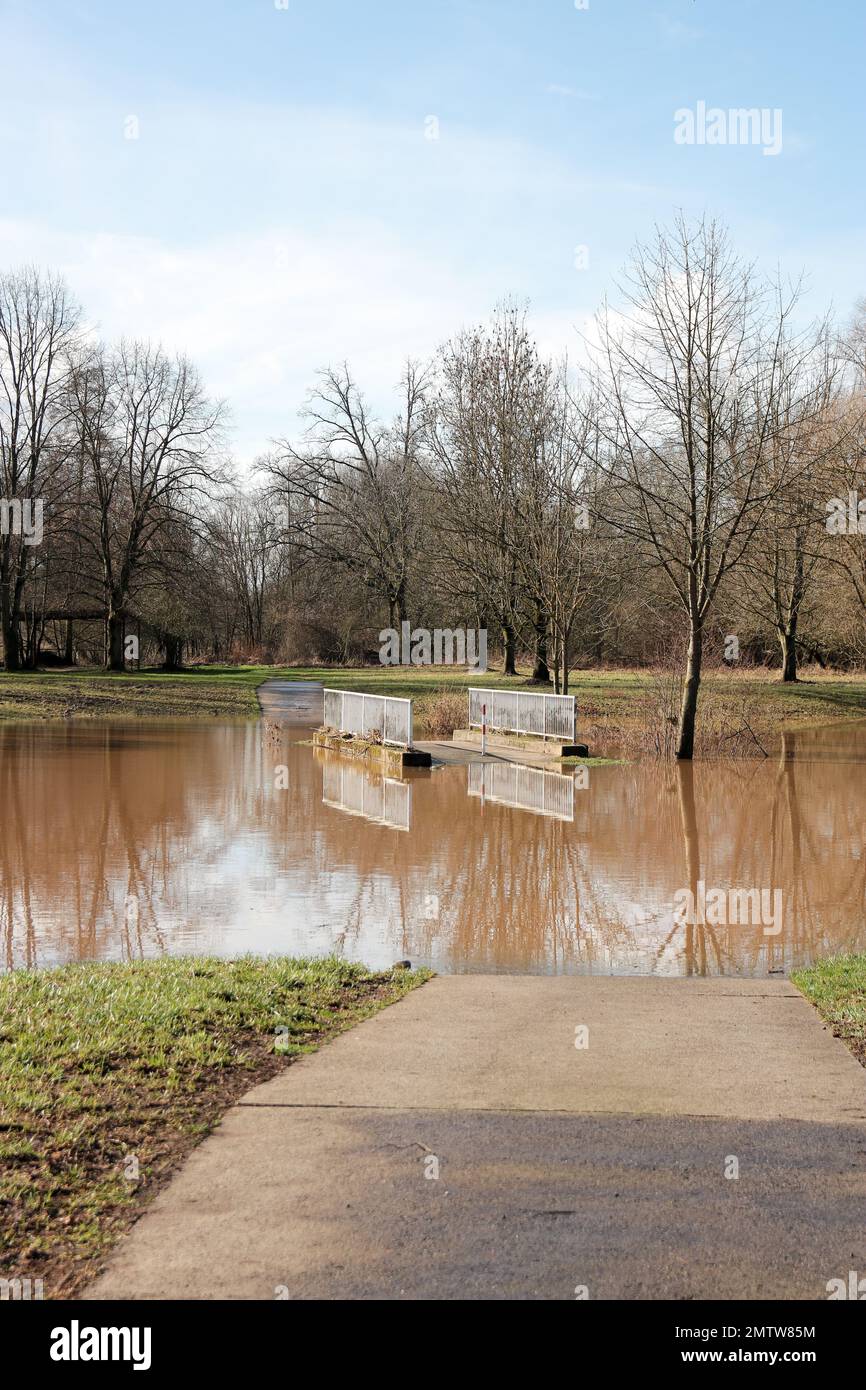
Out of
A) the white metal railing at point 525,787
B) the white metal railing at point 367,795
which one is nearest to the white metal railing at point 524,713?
the white metal railing at point 525,787

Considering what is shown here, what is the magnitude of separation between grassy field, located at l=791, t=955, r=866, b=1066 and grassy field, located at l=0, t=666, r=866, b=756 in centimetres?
1901

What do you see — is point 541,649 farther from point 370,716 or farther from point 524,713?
point 370,716

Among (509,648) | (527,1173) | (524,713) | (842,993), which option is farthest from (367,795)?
(509,648)

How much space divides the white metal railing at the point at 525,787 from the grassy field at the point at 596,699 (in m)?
4.32

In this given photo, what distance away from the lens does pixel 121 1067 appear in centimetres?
632

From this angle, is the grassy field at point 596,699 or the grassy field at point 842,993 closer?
the grassy field at point 842,993

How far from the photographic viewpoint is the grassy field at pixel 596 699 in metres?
30.2

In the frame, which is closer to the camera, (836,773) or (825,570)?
(836,773)

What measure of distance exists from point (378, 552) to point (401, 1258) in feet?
186

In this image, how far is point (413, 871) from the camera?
45.3ft

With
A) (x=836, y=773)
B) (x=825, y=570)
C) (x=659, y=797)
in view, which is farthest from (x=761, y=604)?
(x=659, y=797)

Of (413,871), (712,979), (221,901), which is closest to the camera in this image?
(712,979)

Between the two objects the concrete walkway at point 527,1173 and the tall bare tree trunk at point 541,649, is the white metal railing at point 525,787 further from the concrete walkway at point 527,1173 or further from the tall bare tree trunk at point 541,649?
the tall bare tree trunk at point 541,649
